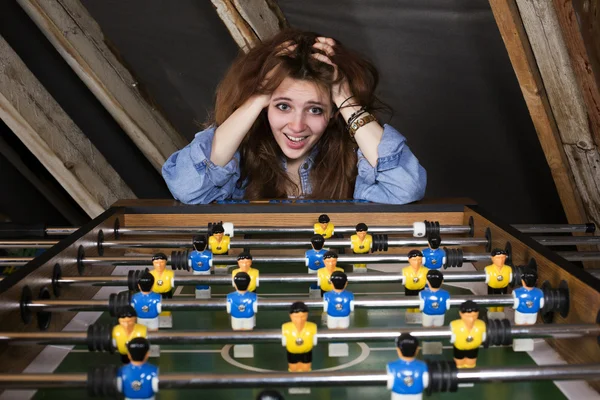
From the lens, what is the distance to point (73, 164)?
3422 millimetres

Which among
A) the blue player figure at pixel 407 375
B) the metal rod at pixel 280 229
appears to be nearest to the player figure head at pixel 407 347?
the blue player figure at pixel 407 375

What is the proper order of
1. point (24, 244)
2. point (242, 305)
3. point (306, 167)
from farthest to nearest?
1. point (306, 167)
2. point (24, 244)
3. point (242, 305)

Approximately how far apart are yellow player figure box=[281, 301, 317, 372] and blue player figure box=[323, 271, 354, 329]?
150 millimetres

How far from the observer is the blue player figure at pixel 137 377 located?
39.2 inches

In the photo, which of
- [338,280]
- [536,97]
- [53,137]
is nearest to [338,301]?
[338,280]

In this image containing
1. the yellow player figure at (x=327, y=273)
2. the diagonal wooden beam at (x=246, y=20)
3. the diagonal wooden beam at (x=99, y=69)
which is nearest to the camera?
the yellow player figure at (x=327, y=273)

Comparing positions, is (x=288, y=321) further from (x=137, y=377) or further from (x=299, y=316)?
(x=137, y=377)

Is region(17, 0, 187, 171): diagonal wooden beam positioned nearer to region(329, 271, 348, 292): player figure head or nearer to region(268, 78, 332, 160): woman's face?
region(268, 78, 332, 160): woman's face

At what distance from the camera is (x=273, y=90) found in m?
2.39

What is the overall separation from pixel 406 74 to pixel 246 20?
2.85ft

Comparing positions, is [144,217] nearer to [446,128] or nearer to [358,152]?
[358,152]

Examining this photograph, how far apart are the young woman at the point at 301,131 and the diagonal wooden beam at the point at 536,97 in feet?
1.40

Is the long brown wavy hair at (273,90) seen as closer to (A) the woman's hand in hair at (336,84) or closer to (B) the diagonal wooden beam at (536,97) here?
(A) the woman's hand in hair at (336,84)

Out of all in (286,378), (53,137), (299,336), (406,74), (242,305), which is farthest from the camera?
(406,74)
